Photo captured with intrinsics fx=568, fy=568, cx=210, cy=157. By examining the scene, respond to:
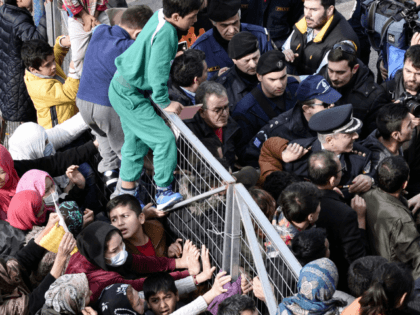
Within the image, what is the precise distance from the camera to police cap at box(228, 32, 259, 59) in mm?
5371

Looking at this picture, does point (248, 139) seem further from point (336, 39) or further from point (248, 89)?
point (336, 39)

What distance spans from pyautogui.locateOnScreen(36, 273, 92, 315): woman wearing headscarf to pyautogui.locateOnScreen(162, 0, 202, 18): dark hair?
183cm

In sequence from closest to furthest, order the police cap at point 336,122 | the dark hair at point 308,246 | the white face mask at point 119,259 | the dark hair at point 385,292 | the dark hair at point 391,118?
1. the dark hair at point 385,292
2. the dark hair at point 308,246
3. the white face mask at point 119,259
4. the police cap at point 336,122
5. the dark hair at point 391,118

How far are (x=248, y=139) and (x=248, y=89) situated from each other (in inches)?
23.3

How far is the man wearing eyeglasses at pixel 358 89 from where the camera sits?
5.41 meters

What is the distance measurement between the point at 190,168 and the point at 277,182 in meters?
0.69

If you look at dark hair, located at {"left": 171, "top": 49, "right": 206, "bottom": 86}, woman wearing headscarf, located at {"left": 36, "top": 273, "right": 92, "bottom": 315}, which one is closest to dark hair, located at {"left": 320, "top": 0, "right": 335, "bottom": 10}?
dark hair, located at {"left": 171, "top": 49, "right": 206, "bottom": 86}

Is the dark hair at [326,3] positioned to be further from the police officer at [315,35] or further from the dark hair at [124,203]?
the dark hair at [124,203]

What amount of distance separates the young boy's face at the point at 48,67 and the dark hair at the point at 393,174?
126 inches

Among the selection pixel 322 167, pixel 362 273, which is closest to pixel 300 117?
pixel 322 167

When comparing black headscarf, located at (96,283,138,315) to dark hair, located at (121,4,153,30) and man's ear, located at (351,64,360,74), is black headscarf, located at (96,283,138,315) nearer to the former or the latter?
dark hair, located at (121,4,153,30)

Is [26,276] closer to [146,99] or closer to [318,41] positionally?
[146,99]

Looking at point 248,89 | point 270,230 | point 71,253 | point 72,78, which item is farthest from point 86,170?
point 270,230

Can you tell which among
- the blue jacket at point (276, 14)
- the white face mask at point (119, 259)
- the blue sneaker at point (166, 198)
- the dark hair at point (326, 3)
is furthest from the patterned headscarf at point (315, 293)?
the blue jacket at point (276, 14)
